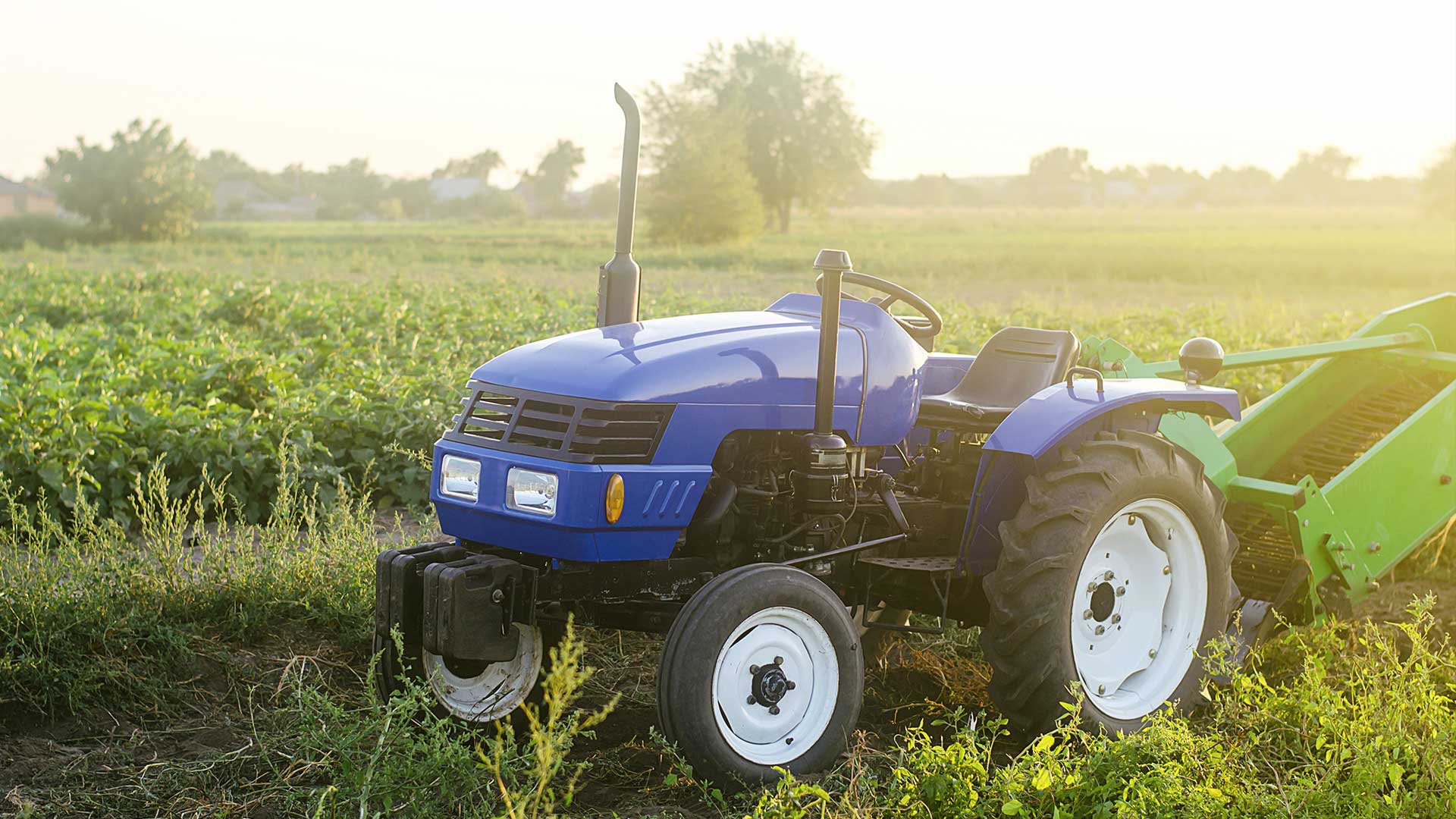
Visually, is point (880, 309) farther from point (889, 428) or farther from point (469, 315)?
point (469, 315)

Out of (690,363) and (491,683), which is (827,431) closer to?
(690,363)

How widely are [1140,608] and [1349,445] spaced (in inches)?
96.7

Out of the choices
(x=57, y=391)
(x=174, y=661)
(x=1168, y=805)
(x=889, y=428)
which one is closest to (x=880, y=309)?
(x=889, y=428)

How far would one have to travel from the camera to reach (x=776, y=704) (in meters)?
3.66

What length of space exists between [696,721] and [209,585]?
2.53 meters

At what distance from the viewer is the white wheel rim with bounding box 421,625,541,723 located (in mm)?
4113

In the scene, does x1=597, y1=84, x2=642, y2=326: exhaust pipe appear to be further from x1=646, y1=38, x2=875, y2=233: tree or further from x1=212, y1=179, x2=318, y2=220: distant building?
x1=212, y1=179, x2=318, y2=220: distant building

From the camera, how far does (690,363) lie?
3.81 m

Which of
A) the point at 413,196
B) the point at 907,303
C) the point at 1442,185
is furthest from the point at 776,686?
the point at 413,196

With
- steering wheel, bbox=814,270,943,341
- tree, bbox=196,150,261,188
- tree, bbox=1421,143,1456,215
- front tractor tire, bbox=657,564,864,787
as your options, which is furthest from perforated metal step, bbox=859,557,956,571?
tree, bbox=196,150,261,188

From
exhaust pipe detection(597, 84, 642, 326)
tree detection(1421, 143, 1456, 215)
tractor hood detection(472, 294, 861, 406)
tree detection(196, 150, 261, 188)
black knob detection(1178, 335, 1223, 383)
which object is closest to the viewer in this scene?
tractor hood detection(472, 294, 861, 406)

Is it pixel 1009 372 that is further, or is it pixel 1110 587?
pixel 1009 372

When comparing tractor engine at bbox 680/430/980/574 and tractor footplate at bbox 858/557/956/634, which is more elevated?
tractor engine at bbox 680/430/980/574

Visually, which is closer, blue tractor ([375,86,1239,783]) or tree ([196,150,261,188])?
blue tractor ([375,86,1239,783])
